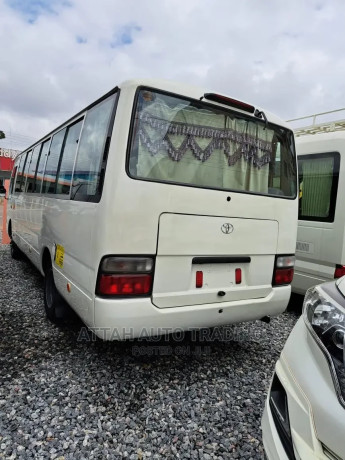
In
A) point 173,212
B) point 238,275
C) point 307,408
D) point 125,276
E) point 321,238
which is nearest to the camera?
point 307,408

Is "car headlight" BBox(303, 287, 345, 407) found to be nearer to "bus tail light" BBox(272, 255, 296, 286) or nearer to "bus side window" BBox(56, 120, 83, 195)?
"bus tail light" BBox(272, 255, 296, 286)

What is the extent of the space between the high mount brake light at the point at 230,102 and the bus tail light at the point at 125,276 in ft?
4.55

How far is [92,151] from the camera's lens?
2709 mm

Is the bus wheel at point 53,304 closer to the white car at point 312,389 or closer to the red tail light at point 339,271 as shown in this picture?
the white car at point 312,389

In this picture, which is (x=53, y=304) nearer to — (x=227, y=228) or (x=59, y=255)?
(x=59, y=255)

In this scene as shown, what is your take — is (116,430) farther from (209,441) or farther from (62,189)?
(62,189)

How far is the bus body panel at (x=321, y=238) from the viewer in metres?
4.12

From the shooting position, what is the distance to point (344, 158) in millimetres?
4105

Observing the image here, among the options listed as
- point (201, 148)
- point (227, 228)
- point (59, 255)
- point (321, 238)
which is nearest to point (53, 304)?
point (59, 255)

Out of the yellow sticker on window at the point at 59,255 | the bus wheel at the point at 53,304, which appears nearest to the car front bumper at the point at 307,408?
the yellow sticker on window at the point at 59,255

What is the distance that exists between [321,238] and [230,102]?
2405mm

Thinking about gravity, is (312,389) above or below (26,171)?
below

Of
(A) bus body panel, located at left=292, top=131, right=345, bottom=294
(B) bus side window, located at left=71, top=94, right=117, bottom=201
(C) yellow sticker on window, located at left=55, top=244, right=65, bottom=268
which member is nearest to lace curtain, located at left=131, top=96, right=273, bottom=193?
(B) bus side window, located at left=71, top=94, right=117, bottom=201

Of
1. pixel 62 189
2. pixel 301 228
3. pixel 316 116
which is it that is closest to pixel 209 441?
pixel 62 189
